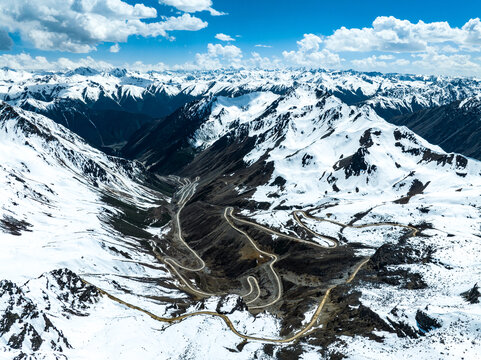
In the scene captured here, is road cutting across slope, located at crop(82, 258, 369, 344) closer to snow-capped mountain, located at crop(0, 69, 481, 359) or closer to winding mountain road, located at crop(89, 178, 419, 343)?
winding mountain road, located at crop(89, 178, 419, 343)

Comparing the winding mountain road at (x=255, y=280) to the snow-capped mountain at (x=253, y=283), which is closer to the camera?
the snow-capped mountain at (x=253, y=283)

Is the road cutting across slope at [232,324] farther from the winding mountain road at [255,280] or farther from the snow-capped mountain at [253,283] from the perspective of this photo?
the snow-capped mountain at [253,283]

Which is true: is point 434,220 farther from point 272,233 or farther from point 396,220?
point 272,233

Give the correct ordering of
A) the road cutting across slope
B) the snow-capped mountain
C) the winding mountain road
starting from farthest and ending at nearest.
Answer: the winding mountain road, the road cutting across slope, the snow-capped mountain

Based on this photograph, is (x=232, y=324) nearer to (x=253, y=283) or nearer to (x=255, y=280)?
(x=253, y=283)

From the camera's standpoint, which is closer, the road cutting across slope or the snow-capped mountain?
the snow-capped mountain

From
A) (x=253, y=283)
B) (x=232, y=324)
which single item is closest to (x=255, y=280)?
(x=253, y=283)

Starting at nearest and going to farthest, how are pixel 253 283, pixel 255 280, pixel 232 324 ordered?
pixel 232 324 → pixel 253 283 → pixel 255 280

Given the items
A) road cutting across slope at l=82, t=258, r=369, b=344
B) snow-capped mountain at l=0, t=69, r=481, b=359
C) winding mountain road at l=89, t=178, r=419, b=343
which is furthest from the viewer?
winding mountain road at l=89, t=178, r=419, b=343

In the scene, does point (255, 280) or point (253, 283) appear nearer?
point (253, 283)

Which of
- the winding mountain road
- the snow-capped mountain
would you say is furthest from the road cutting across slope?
the snow-capped mountain

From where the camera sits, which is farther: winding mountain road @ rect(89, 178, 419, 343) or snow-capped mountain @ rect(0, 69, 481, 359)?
winding mountain road @ rect(89, 178, 419, 343)

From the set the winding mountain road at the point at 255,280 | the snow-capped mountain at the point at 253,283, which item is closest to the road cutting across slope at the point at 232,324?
the winding mountain road at the point at 255,280
